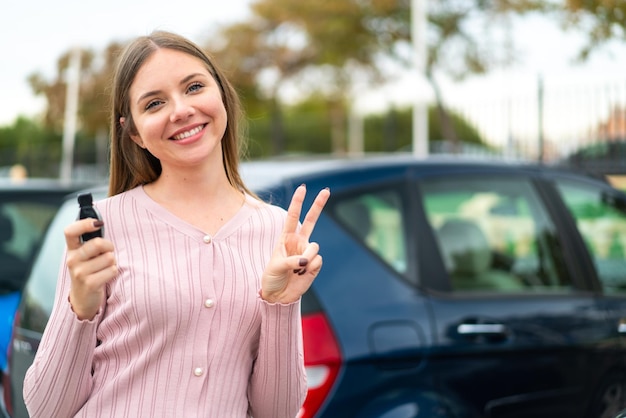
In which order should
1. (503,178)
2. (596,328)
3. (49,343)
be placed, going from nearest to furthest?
(49,343) < (596,328) < (503,178)

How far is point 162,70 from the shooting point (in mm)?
1937

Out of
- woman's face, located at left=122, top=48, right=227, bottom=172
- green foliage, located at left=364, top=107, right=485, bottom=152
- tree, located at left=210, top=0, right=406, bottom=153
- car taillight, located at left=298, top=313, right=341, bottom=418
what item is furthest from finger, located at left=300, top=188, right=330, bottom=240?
tree, located at left=210, top=0, right=406, bottom=153

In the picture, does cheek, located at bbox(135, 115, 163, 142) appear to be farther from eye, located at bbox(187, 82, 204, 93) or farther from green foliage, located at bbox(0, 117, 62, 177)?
green foliage, located at bbox(0, 117, 62, 177)

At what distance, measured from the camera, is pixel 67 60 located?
36094mm

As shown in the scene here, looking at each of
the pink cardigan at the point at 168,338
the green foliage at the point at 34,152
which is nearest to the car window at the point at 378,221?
the pink cardigan at the point at 168,338

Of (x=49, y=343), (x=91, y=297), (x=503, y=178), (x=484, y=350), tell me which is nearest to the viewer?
(x=91, y=297)

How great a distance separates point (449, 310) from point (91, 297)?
5.98 feet

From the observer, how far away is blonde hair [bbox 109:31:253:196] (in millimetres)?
1977

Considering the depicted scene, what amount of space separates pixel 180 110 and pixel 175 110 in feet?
0.04

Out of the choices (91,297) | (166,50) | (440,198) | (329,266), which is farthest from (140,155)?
(440,198)

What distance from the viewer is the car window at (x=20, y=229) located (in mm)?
4934

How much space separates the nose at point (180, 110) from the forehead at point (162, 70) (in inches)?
2.2

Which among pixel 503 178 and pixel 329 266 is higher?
pixel 503 178

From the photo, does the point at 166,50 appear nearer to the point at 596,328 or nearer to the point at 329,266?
the point at 329,266
